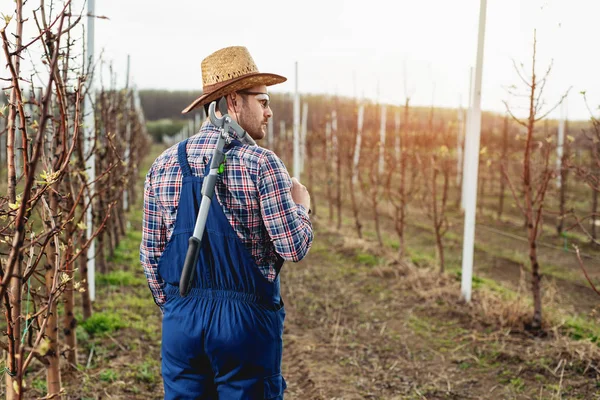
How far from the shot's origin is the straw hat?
6.81 ft

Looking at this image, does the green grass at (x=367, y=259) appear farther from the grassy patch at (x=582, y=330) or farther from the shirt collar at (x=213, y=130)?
the shirt collar at (x=213, y=130)

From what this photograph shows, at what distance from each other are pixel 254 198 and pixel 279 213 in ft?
0.32

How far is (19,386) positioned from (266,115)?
3.93 ft

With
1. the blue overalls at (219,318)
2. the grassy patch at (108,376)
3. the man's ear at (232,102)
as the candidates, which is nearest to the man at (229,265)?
the blue overalls at (219,318)

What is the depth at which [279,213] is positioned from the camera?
1875 mm

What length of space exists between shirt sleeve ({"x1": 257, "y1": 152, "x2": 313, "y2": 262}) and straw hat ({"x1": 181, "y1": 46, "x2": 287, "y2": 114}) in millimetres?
338

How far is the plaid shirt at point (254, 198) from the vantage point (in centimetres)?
188

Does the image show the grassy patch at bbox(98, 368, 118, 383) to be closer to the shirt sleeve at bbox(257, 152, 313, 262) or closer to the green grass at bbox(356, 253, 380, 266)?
the shirt sleeve at bbox(257, 152, 313, 262)

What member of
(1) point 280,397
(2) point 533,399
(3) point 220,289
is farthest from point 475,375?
(3) point 220,289

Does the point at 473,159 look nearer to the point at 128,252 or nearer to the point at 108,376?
the point at 108,376

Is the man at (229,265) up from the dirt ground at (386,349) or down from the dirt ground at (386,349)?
up

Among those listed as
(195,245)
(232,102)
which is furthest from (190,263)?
(232,102)

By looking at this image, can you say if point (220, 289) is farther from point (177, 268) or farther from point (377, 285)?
point (377, 285)

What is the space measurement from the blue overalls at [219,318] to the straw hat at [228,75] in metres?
0.25
